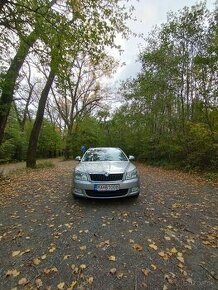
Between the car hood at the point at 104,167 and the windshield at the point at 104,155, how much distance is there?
413mm

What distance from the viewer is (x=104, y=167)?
6.11m

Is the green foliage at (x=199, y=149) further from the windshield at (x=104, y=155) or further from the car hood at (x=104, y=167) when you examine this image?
the car hood at (x=104, y=167)

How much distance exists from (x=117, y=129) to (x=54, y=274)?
23.5m

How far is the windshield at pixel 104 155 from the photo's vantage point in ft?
23.5

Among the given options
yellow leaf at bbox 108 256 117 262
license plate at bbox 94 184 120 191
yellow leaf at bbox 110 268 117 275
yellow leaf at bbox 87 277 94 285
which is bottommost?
yellow leaf at bbox 87 277 94 285

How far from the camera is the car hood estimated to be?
19.1 ft

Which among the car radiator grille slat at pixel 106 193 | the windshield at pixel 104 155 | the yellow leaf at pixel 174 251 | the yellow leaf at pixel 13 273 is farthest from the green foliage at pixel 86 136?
the yellow leaf at pixel 13 273

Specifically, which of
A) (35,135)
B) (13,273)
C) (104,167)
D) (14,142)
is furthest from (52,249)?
(14,142)

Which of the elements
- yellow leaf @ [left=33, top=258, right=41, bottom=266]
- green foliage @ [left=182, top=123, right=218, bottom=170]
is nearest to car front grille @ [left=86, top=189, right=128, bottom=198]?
yellow leaf @ [left=33, top=258, right=41, bottom=266]

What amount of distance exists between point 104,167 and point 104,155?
1329mm

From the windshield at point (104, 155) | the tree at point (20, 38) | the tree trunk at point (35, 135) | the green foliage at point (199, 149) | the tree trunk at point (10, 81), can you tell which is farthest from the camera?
the tree trunk at point (35, 135)

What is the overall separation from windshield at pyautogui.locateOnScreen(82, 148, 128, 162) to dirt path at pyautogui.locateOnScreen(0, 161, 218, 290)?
143cm

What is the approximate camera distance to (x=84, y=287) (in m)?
2.79

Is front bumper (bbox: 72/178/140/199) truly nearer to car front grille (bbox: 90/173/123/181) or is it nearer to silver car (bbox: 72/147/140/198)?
silver car (bbox: 72/147/140/198)
